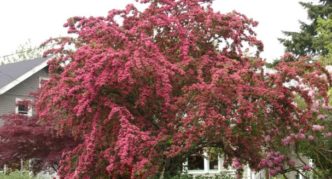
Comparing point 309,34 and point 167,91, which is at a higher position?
point 309,34

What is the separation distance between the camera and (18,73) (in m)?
23.9

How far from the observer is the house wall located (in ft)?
76.8

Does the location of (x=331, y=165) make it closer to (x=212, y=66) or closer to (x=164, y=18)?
(x=212, y=66)

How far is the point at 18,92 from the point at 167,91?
17.2 meters

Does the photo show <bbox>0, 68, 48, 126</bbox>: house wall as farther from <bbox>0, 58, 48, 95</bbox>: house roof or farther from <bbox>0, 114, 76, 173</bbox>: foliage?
<bbox>0, 114, 76, 173</bbox>: foliage

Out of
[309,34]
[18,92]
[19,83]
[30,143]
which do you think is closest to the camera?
[30,143]

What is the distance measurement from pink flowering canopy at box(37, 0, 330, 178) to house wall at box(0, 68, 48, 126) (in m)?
14.6

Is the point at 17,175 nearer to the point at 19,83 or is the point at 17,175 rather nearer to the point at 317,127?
the point at 19,83

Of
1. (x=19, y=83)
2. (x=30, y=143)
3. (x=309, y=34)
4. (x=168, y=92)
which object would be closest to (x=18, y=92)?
(x=19, y=83)

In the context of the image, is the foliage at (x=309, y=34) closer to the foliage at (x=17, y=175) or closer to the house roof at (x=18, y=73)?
the house roof at (x=18, y=73)

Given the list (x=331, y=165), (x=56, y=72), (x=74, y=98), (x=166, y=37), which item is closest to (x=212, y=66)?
(x=166, y=37)

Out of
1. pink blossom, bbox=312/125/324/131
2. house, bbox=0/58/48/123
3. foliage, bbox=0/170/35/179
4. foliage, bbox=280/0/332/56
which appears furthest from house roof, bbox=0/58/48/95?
pink blossom, bbox=312/125/324/131

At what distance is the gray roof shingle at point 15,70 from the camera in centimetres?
2356

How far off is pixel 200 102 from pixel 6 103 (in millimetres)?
17423
